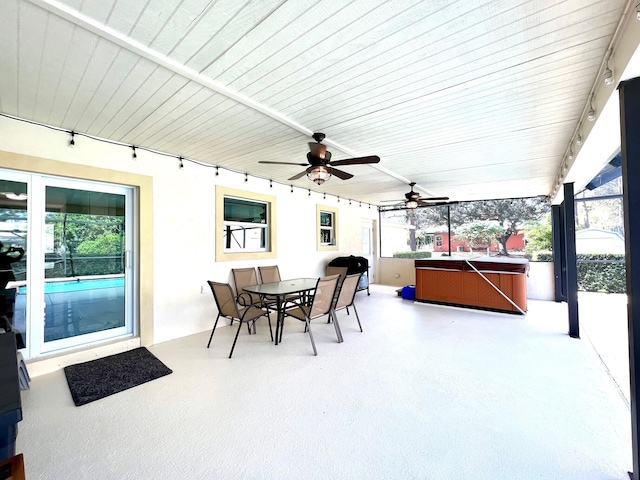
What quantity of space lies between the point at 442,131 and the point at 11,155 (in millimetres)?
4263

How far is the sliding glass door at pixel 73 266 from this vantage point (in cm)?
286

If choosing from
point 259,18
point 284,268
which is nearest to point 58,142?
point 259,18

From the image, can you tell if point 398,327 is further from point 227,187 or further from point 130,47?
point 130,47

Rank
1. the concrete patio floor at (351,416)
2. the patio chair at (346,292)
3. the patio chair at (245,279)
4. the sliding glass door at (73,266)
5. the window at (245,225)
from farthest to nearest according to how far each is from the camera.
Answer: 1. the window at (245,225)
2. the patio chair at (245,279)
3. the patio chair at (346,292)
4. the sliding glass door at (73,266)
5. the concrete patio floor at (351,416)

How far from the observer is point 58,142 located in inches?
117

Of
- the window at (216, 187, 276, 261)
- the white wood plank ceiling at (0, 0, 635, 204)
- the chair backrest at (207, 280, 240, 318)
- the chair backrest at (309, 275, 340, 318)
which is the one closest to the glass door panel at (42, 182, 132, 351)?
the white wood plank ceiling at (0, 0, 635, 204)

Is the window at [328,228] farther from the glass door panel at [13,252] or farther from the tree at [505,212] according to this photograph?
the glass door panel at [13,252]

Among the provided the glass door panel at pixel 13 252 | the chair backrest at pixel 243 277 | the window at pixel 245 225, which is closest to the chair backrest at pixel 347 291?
the chair backrest at pixel 243 277

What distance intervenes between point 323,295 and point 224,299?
1205mm

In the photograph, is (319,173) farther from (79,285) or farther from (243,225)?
(79,285)

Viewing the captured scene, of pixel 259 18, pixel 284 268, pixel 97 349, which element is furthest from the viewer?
pixel 284 268

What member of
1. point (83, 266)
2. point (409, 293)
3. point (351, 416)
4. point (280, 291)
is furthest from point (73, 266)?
point (409, 293)

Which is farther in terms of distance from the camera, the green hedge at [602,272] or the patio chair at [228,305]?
the green hedge at [602,272]

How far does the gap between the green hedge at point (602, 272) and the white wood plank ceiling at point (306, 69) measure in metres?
4.76
